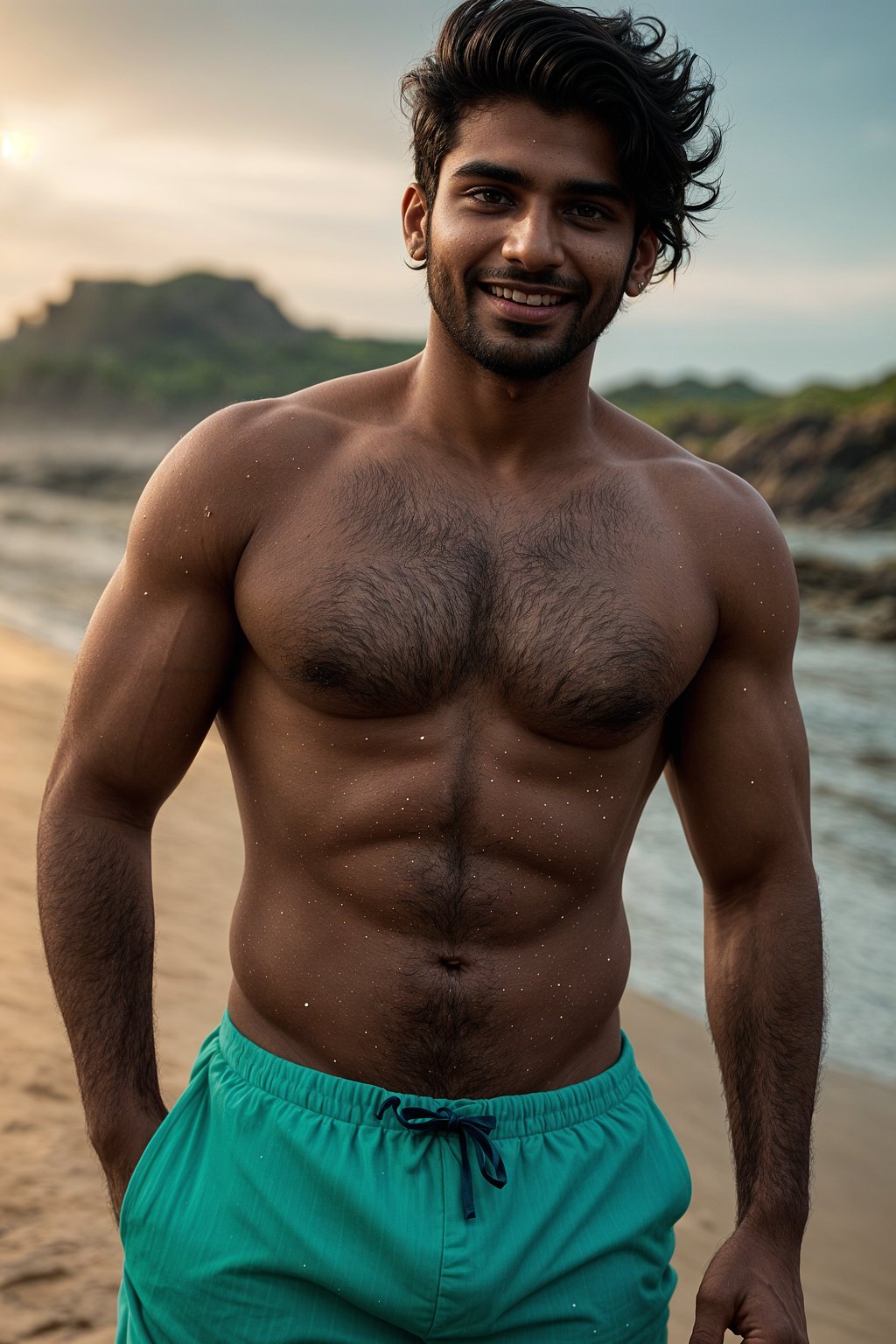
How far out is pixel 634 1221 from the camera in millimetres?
1770

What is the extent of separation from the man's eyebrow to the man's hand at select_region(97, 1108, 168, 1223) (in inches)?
51.6

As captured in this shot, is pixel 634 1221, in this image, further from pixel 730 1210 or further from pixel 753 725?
pixel 730 1210

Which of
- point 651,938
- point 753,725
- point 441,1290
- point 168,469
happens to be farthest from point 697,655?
point 651,938

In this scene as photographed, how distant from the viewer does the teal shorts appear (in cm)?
162

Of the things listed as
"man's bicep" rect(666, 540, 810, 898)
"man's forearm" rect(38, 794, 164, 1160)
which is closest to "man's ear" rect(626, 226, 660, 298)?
"man's bicep" rect(666, 540, 810, 898)

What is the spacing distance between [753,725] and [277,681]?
658 mm

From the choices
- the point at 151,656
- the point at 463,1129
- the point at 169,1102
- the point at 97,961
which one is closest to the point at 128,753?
the point at 151,656

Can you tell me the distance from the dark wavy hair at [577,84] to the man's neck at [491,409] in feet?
0.79

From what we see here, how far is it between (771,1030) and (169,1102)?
2042mm

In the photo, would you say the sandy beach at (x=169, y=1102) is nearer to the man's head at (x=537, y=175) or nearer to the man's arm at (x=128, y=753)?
the man's arm at (x=128, y=753)

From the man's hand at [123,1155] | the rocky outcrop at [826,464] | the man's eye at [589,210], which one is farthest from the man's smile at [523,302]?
the rocky outcrop at [826,464]

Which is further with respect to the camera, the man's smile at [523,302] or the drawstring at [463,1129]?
the man's smile at [523,302]

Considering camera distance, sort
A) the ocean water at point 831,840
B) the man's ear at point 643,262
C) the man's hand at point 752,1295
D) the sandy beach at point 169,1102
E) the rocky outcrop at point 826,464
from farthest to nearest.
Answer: the rocky outcrop at point 826,464 → the ocean water at point 831,840 → the sandy beach at point 169,1102 → the man's ear at point 643,262 → the man's hand at point 752,1295

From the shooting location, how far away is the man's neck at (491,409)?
189 cm
